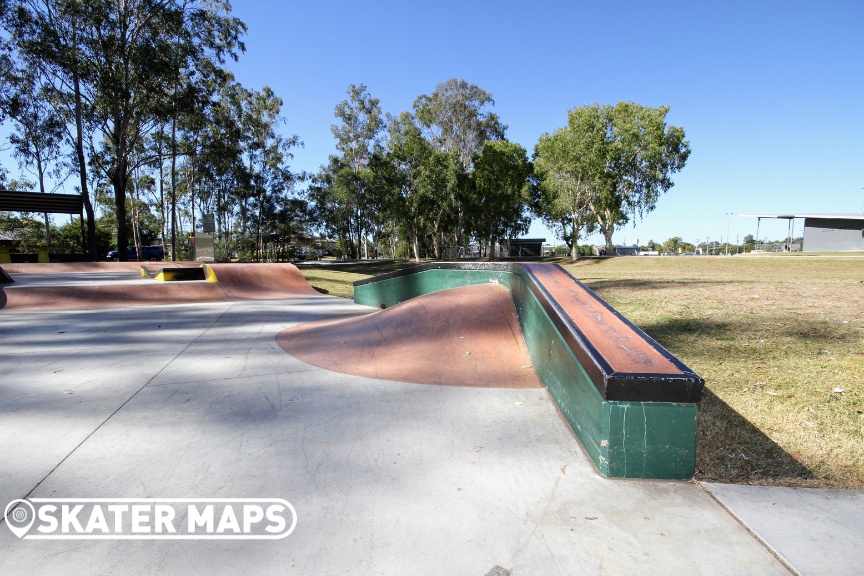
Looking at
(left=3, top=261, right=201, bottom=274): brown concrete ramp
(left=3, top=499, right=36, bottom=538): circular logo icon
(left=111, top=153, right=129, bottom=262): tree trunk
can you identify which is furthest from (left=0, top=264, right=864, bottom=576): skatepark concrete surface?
(left=111, top=153, right=129, bottom=262): tree trunk

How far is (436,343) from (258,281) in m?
9.31

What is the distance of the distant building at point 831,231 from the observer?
37.0m

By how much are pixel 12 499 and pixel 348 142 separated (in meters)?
43.8

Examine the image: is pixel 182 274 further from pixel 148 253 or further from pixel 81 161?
pixel 148 253

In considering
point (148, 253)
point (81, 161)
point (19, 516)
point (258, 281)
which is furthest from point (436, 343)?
point (148, 253)

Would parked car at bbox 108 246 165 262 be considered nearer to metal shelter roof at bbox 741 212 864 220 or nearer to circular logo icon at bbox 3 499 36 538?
circular logo icon at bbox 3 499 36 538

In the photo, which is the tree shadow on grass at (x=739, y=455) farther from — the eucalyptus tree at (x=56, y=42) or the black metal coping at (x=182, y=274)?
the eucalyptus tree at (x=56, y=42)

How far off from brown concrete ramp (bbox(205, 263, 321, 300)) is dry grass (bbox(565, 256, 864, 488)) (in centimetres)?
899

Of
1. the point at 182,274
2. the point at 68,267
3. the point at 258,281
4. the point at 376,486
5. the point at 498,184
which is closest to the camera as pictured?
the point at 376,486

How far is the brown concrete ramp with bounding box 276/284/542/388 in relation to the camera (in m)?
3.96

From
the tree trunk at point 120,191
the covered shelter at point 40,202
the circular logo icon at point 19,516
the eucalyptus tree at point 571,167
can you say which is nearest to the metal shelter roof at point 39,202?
the covered shelter at point 40,202

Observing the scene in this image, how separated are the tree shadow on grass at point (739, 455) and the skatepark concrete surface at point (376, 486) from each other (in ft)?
0.59

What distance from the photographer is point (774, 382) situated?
346 centimetres

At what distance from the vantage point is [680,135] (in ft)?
125
